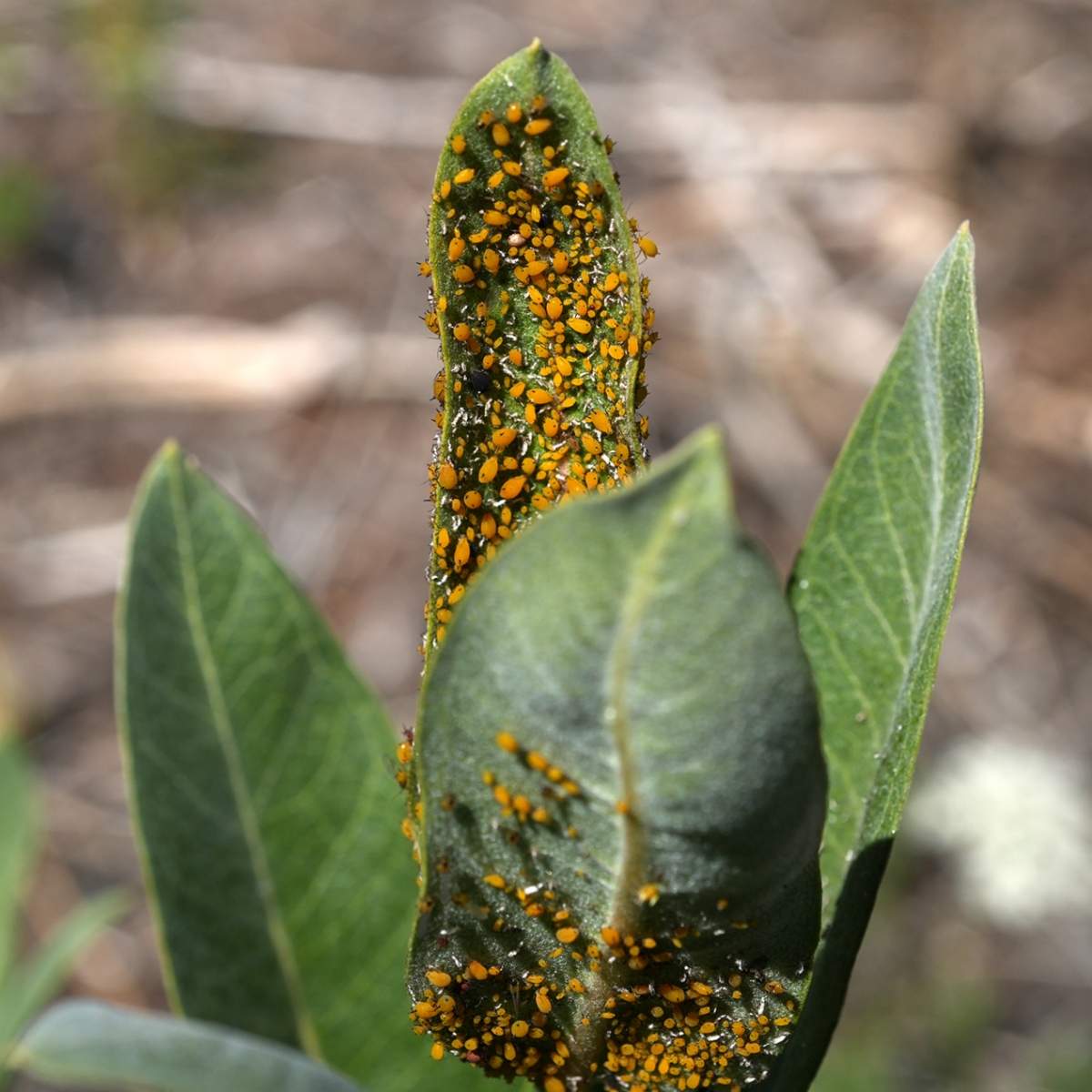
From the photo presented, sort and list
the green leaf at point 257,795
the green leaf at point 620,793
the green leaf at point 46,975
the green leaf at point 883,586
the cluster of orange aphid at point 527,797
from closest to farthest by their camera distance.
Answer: the green leaf at point 620,793, the cluster of orange aphid at point 527,797, the green leaf at point 883,586, the green leaf at point 257,795, the green leaf at point 46,975

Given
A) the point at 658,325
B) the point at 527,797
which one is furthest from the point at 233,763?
the point at 658,325

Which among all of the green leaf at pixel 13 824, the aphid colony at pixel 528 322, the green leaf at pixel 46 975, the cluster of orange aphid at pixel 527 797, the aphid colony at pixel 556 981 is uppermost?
the aphid colony at pixel 528 322

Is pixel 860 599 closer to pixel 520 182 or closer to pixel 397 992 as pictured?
pixel 520 182

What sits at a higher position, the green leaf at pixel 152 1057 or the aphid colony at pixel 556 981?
the aphid colony at pixel 556 981

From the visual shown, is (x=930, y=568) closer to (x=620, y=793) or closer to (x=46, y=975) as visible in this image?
(x=620, y=793)

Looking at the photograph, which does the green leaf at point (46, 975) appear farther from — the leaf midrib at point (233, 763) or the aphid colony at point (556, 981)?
the aphid colony at point (556, 981)

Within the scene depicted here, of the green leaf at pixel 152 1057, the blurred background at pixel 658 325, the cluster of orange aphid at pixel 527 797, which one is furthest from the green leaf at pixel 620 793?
the blurred background at pixel 658 325

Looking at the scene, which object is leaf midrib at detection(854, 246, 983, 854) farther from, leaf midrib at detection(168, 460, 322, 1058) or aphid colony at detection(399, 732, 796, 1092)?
leaf midrib at detection(168, 460, 322, 1058)

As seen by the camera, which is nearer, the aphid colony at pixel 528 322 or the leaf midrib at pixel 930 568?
the aphid colony at pixel 528 322
